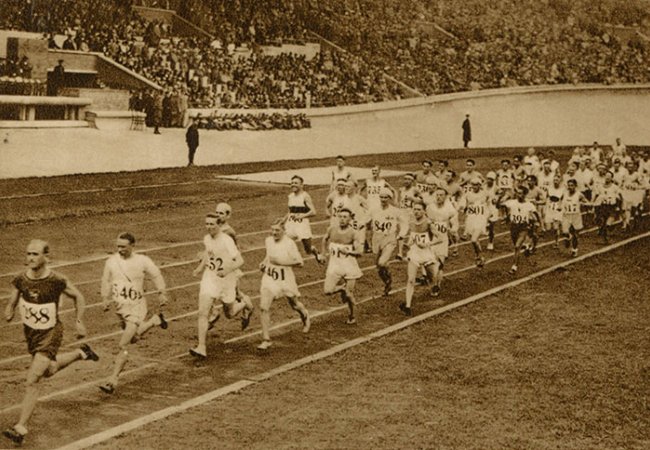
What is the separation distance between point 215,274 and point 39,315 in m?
3.57

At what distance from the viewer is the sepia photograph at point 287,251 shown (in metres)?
11.0

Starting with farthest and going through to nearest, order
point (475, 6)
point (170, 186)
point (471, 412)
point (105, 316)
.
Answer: point (475, 6) → point (170, 186) → point (105, 316) → point (471, 412)

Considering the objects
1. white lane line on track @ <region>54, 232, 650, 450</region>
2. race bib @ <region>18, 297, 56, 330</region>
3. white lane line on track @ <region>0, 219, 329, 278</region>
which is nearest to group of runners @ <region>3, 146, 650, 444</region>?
race bib @ <region>18, 297, 56, 330</region>

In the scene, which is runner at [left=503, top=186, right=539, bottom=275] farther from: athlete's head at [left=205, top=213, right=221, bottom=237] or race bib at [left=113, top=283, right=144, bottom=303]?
race bib at [left=113, top=283, right=144, bottom=303]

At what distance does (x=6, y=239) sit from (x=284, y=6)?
3826 centimetres

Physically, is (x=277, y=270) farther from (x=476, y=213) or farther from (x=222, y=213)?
(x=476, y=213)

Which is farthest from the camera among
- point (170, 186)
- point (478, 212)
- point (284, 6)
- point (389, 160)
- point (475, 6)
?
point (475, 6)

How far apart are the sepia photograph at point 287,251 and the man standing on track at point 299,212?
0.08 metres

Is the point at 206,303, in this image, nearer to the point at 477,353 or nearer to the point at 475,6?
the point at 477,353

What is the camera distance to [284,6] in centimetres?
5800

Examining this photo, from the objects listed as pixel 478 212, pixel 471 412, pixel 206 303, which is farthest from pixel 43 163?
pixel 471 412

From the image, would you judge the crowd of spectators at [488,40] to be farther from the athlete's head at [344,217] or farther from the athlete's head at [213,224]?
the athlete's head at [213,224]

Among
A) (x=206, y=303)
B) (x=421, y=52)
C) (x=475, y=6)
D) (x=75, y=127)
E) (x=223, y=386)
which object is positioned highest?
(x=475, y=6)

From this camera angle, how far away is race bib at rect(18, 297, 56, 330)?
10.1m
